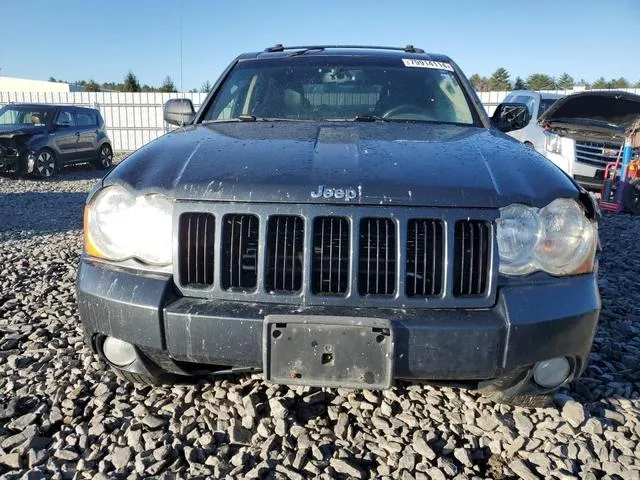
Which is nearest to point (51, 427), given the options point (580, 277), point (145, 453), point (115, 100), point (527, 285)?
point (145, 453)

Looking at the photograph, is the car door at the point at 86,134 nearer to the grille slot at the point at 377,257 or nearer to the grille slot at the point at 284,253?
the grille slot at the point at 284,253

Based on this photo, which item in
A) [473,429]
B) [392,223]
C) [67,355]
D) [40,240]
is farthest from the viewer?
[40,240]

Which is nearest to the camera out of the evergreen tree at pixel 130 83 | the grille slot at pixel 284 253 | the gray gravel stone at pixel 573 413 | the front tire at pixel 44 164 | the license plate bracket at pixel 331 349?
the license plate bracket at pixel 331 349

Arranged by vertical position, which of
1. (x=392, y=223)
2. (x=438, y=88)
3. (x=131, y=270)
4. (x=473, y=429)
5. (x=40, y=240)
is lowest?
(x=40, y=240)

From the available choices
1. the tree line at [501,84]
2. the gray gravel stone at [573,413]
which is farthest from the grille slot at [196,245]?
the tree line at [501,84]

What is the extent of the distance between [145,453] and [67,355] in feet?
3.82

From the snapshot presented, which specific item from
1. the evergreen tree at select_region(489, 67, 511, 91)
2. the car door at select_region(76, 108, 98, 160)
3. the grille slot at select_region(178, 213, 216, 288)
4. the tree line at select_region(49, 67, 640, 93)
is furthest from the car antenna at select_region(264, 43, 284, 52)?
the evergreen tree at select_region(489, 67, 511, 91)

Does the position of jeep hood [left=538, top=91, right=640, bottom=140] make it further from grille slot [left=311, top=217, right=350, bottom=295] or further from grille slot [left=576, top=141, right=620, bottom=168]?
grille slot [left=311, top=217, right=350, bottom=295]

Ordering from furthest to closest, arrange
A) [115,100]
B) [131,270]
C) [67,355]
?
1. [115,100]
2. [67,355]
3. [131,270]

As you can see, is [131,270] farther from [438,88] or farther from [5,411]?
[438,88]

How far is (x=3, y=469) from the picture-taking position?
1984mm

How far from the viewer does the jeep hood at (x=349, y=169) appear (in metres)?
1.89

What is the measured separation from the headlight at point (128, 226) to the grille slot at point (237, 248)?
0.23 metres

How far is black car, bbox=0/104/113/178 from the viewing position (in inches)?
454
